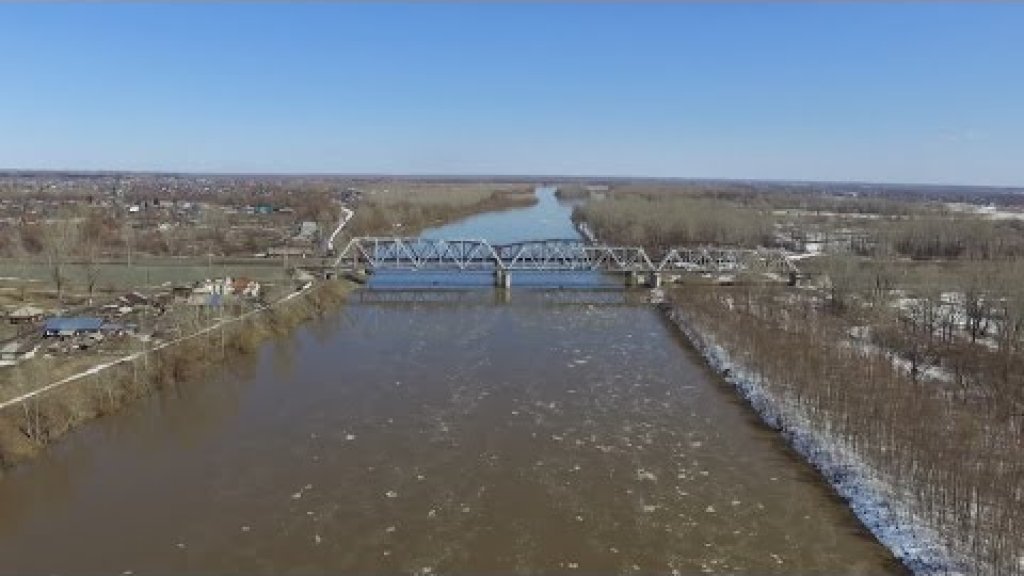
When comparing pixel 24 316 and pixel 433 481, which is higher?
pixel 24 316

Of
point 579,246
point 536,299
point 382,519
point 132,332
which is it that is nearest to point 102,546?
point 382,519

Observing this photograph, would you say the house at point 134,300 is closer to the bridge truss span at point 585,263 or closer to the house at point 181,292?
the house at point 181,292

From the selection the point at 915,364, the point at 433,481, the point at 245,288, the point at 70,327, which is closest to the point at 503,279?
the point at 245,288

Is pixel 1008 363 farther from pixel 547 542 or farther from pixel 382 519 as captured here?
pixel 382 519

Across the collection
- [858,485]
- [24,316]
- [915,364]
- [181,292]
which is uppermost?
[181,292]

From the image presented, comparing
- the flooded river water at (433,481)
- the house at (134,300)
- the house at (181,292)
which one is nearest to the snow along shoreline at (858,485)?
the flooded river water at (433,481)

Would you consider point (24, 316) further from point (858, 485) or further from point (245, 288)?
point (858, 485)

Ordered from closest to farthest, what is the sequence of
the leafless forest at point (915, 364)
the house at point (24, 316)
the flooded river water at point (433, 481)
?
the flooded river water at point (433, 481) → the leafless forest at point (915, 364) → the house at point (24, 316)
